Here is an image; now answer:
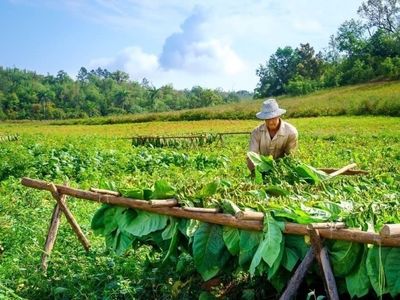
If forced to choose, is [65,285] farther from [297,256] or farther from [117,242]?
[297,256]

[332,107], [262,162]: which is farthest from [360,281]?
[332,107]

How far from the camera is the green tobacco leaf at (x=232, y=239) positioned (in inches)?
181

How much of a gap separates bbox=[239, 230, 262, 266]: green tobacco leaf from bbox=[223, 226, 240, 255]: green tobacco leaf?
0.07 m

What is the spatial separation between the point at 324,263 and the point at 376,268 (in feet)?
1.18

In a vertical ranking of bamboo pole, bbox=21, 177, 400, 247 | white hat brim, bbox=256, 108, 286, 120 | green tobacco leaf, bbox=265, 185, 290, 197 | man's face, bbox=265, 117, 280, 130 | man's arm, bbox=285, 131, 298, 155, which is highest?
white hat brim, bbox=256, 108, 286, 120

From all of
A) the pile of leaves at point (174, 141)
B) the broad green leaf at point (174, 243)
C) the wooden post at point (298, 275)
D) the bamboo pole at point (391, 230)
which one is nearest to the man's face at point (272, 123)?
the broad green leaf at point (174, 243)

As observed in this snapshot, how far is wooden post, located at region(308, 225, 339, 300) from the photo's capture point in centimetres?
401

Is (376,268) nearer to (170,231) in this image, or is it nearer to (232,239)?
(232,239)

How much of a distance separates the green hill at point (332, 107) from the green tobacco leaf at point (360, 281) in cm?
3837

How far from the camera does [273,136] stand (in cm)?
798

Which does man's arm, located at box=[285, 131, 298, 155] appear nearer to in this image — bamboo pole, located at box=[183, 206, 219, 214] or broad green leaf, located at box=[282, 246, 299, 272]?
bamboo pole, located at box=[183, 206, 219, 214]

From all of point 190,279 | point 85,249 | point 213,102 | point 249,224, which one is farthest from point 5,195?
point 213,102

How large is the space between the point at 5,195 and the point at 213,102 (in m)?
83.3

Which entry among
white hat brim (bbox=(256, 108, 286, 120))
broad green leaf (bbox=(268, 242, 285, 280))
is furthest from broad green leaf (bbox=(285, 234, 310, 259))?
white hat brim (bbox=(256, 108, 286, 120))
